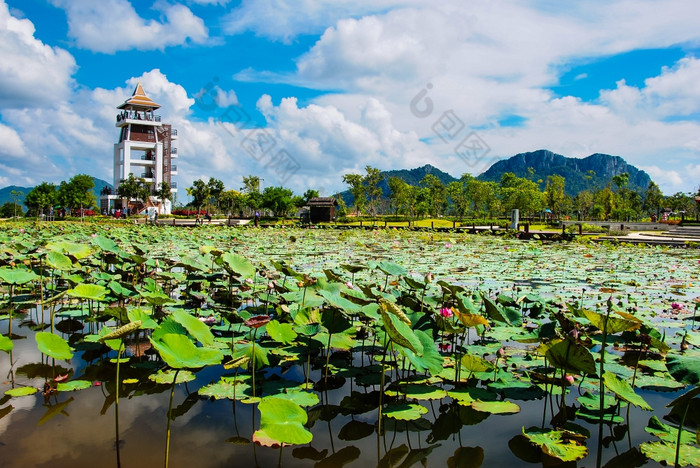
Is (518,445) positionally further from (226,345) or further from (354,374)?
(226,345)

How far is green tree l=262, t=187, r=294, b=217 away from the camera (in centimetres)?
4400

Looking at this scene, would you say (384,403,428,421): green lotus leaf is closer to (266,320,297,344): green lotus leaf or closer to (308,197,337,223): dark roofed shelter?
(266,320,297,344): green lotus leaf

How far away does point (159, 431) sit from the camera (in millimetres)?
2021

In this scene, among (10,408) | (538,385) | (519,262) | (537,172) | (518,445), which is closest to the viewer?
(518,445)

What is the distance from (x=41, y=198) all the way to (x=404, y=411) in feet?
161

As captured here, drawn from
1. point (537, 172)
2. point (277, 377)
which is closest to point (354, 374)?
point (277, 377)

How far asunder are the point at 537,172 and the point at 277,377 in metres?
212

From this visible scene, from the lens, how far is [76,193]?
4478 centimetres

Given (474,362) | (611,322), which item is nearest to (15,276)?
(474,362)

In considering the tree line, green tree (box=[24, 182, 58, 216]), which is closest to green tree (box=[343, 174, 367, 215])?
the tree line

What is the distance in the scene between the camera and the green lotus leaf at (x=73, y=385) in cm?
235

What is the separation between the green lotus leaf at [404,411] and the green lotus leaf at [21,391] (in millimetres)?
1858

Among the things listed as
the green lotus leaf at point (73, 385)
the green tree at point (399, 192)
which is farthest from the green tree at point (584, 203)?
the green lotus leaf at point (73, 385)

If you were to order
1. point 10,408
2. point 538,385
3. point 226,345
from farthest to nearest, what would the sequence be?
point 226,345
point 538,385
point 10,408
